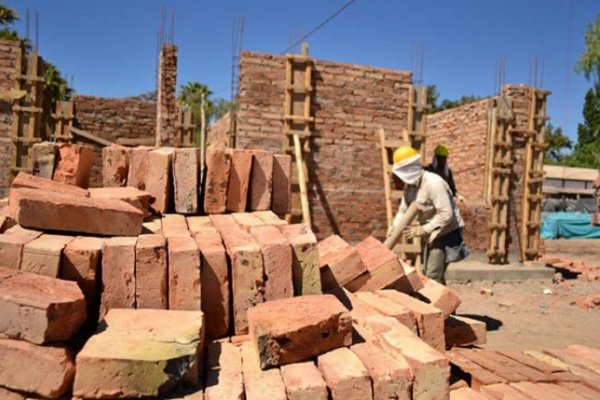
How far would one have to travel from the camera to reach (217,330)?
302 centimetres

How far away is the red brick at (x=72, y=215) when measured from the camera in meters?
2.94

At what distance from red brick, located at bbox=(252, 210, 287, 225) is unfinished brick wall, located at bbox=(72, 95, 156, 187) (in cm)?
733

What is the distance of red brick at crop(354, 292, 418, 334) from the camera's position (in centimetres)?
312

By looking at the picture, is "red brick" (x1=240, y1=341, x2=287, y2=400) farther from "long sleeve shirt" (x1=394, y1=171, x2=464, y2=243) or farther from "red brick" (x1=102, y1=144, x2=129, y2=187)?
"long sleeve shirt" (x1=394, y1=171, x2=464, y2=243)

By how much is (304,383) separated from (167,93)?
807 cm

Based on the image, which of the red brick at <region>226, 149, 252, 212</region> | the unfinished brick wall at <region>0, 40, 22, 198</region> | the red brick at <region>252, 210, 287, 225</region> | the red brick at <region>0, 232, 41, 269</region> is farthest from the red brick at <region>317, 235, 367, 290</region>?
the unfinished brick wall at <region>0, 40, 22, 198</region>

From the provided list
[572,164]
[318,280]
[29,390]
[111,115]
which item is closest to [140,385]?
[29,390]

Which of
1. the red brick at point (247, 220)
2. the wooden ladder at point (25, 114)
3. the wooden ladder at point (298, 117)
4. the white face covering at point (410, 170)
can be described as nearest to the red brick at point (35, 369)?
the red brick at point (247, 220)

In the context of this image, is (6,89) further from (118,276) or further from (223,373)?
(223,373)

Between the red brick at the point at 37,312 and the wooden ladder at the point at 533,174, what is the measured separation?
9.31m

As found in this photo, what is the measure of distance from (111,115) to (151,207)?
7594 mm

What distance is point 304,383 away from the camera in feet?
7.55

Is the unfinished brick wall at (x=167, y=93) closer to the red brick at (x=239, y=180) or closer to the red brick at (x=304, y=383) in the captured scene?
the red brick at (x=239, y=180)

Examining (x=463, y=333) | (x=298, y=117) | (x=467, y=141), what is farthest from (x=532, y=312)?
(x=298, y=117)
